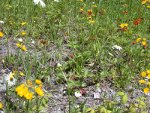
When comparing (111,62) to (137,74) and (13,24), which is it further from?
(13,24)

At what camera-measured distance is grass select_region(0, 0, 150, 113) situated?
4203 mm

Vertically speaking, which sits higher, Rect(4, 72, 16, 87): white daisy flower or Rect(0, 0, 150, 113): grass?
Rect(0, 0, 150, 113): grass

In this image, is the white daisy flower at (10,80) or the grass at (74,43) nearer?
the white daisy flower at (10,80)

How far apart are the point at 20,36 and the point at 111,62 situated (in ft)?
4.83

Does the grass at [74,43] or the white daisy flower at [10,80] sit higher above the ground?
the grass at [74,43]

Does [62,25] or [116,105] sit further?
[62,25]

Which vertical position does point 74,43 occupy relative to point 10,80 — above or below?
above

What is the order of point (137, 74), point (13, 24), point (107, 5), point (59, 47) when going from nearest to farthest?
point (137, 74) → point (59, 47) → point (13, 24) → point (107, 5)

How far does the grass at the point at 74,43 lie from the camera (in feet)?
13.8

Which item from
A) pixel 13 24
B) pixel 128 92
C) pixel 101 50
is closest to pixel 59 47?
pixel 101 50

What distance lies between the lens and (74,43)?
484 cm

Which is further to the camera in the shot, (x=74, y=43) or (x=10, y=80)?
(x=74, y=43)

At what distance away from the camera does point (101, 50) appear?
15.4ft

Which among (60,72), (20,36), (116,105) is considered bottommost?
(116,105)
